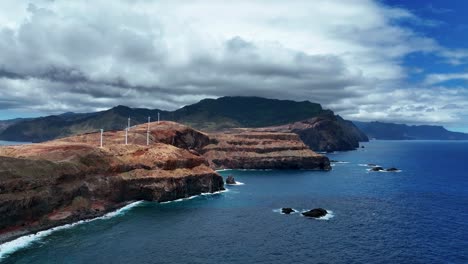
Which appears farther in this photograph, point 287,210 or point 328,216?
point 287,210

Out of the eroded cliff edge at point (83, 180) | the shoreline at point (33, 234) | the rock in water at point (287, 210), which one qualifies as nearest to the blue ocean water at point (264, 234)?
the shoreline at point (33, 234)

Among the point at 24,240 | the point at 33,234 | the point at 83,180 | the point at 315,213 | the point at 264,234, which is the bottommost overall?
the point at 24,240

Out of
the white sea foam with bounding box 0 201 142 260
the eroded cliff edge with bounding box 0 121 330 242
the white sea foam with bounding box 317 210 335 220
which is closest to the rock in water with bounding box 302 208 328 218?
the white sea foam with bounding box 317 210 335 220

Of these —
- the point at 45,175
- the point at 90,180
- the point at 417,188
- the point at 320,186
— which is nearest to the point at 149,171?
the point at 90,180

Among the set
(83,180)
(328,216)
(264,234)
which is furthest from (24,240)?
(328,216)

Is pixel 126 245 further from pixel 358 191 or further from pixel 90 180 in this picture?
pixel 358 191

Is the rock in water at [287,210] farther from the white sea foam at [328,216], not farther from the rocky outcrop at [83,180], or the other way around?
the rocky outcrop at [83,180]

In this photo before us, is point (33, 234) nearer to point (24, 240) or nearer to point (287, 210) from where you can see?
point (24, 240)

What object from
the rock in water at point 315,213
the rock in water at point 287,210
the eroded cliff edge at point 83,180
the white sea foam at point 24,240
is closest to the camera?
the white sea foam at point 24,240

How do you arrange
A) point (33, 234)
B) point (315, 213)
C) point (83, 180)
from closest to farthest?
1. point (33, 234)
2. point (315, 213)
3. point (83, 180)
